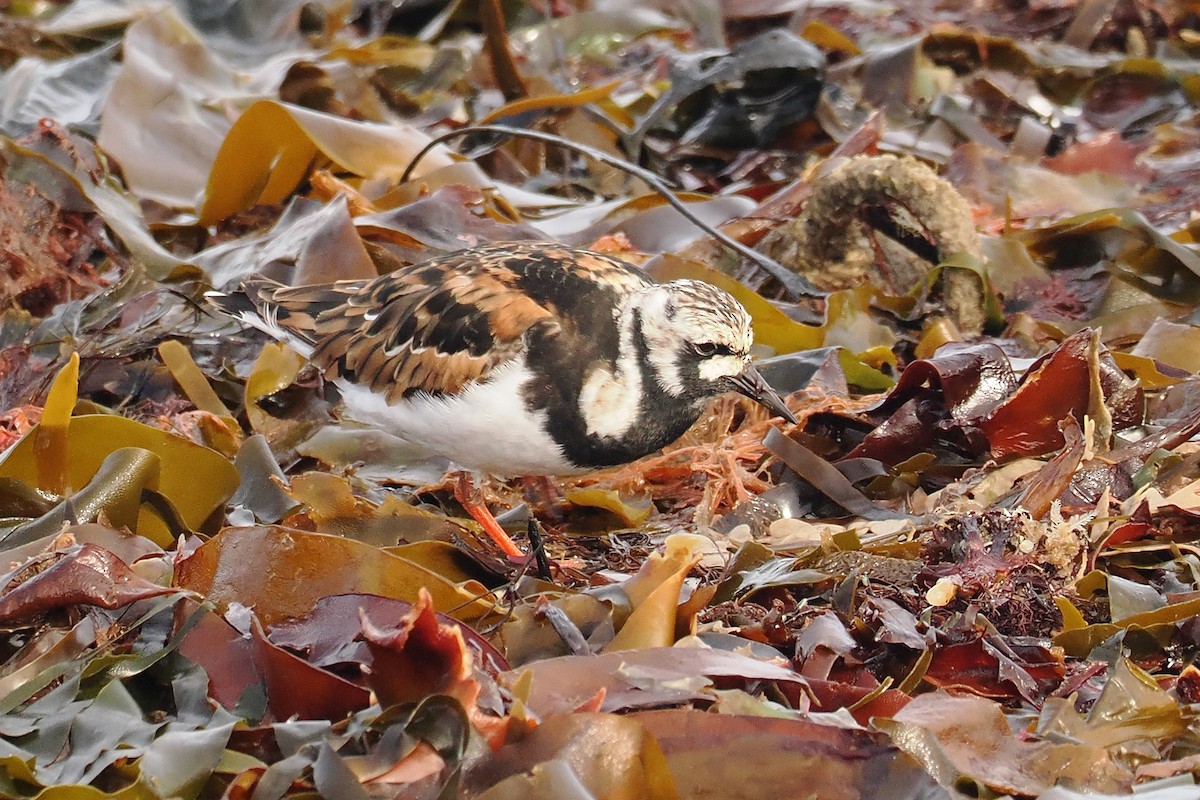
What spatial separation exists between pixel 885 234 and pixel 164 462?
75.2 inches

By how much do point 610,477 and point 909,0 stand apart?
340 centimetres

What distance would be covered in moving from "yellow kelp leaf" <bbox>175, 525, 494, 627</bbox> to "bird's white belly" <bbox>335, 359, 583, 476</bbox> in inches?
22.5

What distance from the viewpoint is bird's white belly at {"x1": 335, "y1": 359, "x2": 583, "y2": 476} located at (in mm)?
2559

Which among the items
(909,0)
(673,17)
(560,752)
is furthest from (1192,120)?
(560,752)

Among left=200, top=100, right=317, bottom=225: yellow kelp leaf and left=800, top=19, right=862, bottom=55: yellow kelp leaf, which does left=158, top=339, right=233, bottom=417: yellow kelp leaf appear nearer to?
left=200, top=100, right=317, bottom=225: yellow kelp leaf

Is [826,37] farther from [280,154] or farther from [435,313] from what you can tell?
[435,313]

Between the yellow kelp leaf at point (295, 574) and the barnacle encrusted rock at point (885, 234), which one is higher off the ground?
the yellow kelp leaf at point (295, 574)

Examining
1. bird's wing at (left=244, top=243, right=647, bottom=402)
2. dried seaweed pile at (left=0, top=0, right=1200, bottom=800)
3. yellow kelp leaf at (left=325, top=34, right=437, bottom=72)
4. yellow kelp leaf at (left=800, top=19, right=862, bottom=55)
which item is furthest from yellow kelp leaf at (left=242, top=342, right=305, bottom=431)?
yellow kelp leaf at (left=800, top=19, right=862, bottom=55)

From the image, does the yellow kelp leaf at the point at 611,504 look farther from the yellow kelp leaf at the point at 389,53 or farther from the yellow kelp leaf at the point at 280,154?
the yellow kelp leaf at the point at 389,53

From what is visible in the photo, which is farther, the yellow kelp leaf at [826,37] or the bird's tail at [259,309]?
the yellow kelp leaf at [826,37]

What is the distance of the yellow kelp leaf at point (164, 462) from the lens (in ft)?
7.98

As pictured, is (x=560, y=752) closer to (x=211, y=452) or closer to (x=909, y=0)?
(x=211, y=452)

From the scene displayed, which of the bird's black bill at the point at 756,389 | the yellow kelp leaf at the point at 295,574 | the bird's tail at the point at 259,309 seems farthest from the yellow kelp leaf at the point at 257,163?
the yellow kelp leaf at the point at 295,574

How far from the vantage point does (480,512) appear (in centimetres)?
275
